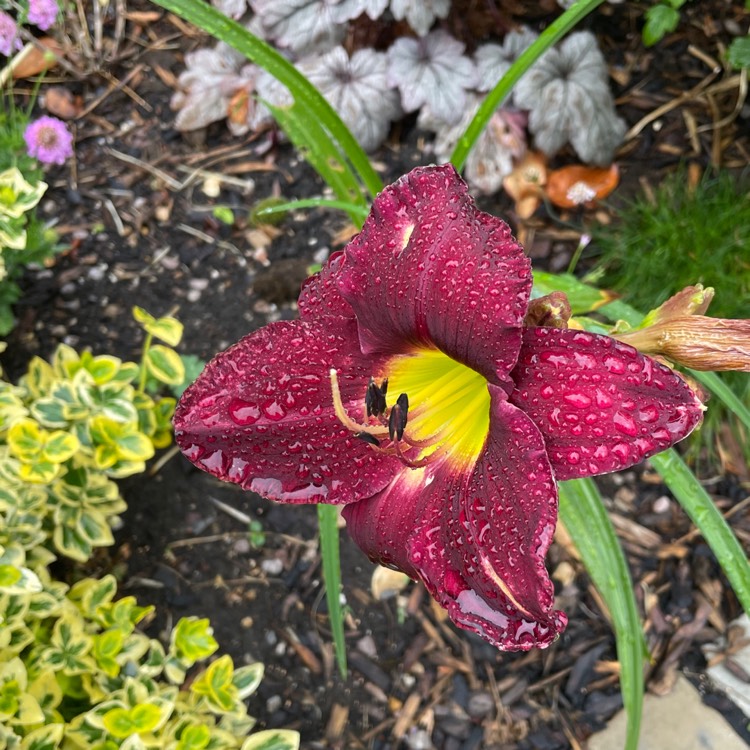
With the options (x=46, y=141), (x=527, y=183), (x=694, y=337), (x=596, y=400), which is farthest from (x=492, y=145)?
(x=596, y=400)

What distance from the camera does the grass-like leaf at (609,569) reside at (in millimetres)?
1365

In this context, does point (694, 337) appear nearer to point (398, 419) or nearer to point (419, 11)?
point (398, 419)

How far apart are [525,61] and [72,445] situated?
1.25 meters

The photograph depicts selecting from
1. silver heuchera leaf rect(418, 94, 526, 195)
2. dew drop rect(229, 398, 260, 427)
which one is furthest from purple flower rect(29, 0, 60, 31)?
dew drop rect(229, 398, 260, 427)

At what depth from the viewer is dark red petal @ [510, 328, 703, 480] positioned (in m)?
0.84

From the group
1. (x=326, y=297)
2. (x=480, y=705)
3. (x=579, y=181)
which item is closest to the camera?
(x=326, y=297)

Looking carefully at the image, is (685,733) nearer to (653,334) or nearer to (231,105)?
(653,334)

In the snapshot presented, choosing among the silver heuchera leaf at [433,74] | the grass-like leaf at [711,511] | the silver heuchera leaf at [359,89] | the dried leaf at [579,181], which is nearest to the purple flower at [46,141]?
the silver heuchera leaf at [359,89]

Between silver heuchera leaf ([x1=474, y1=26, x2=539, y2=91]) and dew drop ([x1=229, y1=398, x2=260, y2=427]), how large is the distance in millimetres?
1653

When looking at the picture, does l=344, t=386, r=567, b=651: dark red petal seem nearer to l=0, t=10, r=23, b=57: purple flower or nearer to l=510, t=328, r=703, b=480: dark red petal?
l=510, t=328, r=703, b=480: dark red petal

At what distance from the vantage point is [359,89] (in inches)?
92.0

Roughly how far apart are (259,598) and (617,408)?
Result: 1466 millimetres

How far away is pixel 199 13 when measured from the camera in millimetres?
1434

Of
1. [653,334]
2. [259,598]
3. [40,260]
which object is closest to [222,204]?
[40,260]
